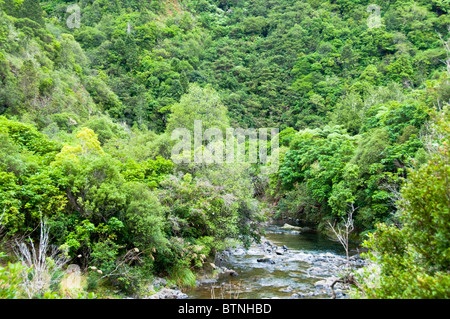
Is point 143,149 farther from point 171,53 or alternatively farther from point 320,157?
point 171,53

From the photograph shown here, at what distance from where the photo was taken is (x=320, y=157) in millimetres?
34125

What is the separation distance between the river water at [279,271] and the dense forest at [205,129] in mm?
1704

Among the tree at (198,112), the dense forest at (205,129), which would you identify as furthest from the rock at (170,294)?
the tree at (198,112)

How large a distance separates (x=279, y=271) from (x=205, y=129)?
19.4 meters

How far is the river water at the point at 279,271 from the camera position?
15.9m

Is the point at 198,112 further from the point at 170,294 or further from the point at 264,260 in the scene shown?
the point at 170,294

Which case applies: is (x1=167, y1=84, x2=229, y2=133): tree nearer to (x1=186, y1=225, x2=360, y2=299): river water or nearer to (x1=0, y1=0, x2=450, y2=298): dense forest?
(x1=0, y1=0, x2=450, y2=298): dense forest

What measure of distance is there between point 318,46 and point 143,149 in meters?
74.5

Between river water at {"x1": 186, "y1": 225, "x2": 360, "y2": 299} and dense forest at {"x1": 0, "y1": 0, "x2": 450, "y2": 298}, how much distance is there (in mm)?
1704

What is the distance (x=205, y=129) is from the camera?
118ft

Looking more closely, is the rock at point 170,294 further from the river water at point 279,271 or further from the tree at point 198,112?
the tree at point 198,112

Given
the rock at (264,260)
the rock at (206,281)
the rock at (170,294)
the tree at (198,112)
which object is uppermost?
the tree at (198,112)
